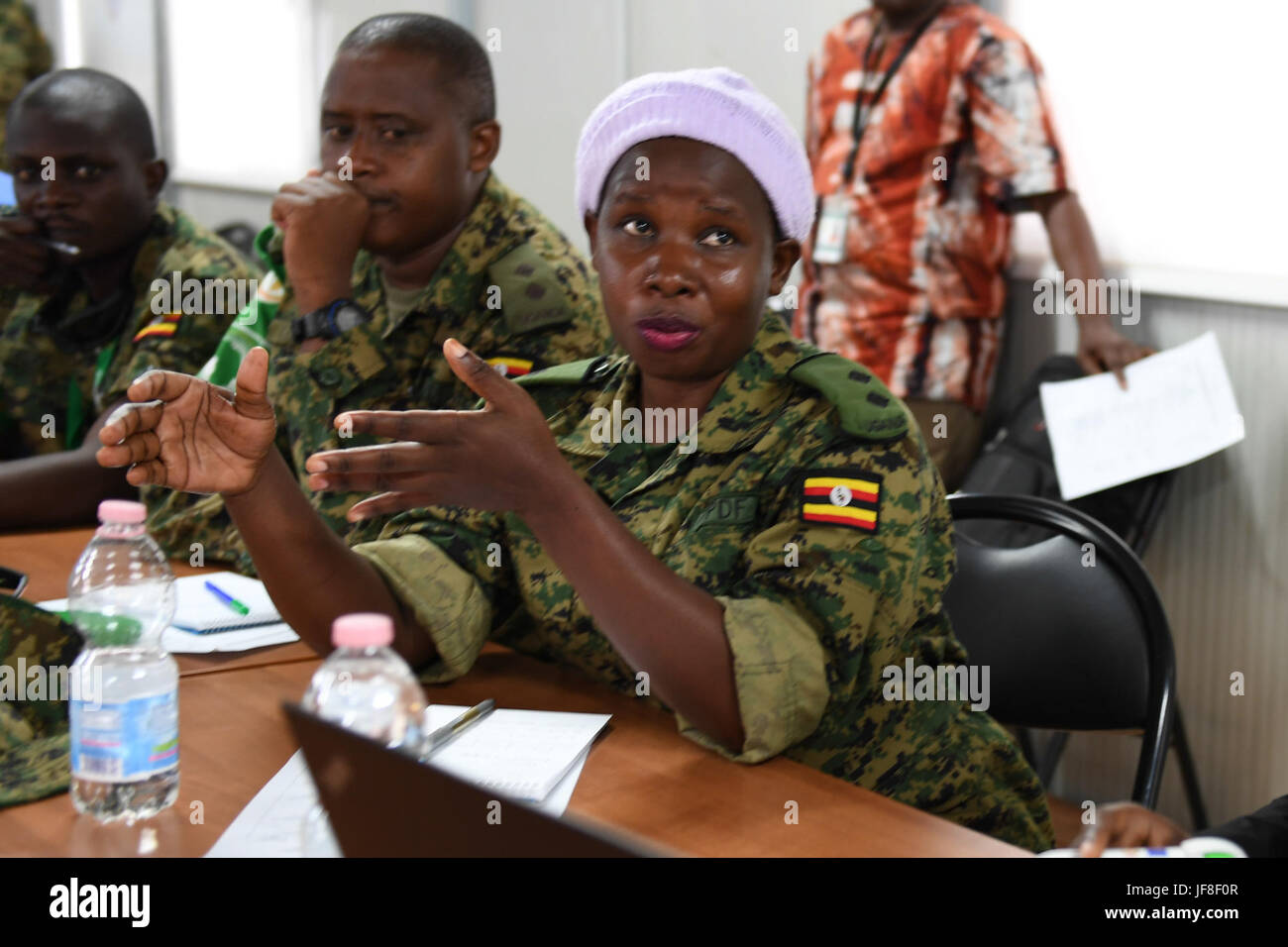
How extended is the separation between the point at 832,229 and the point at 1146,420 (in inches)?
30.0

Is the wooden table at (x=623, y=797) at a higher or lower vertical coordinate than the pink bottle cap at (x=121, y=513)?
lower

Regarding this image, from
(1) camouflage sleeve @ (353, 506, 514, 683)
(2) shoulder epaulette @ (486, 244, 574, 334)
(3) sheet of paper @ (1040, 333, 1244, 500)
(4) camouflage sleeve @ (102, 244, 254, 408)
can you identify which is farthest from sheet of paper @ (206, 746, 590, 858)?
(3) sheet of paper @ (1040, 333, 1244, 500)

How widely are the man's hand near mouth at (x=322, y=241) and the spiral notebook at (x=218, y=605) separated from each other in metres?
0.40

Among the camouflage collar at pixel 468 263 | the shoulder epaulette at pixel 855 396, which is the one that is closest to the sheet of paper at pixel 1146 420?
the camouflage collar at pixel 468 263

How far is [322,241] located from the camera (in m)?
1.94

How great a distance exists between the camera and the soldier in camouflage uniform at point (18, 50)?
17.3 ft

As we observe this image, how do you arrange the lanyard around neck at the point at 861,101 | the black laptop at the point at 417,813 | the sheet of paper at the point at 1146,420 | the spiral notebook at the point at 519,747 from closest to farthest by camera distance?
the black laptop at the point at 417,813, the spiral notebook at the point at 519,747, the sheet of paper at the point at 1146,420, the lanyard around neck at the point at 861,101

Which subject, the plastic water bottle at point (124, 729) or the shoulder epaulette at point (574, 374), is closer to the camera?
the plastic water bottle at point (124, 729)

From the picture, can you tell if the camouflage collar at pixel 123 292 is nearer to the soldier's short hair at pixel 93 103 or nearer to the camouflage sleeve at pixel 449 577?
the soldier's short hair at pixel 93 103

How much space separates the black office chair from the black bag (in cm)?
75

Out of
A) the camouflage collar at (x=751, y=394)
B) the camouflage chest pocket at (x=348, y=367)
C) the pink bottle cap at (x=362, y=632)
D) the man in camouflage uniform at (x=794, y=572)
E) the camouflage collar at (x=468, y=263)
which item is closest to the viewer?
the pink bottle cap at (x=362, y=632)

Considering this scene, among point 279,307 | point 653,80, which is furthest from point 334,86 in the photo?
point 653,80
